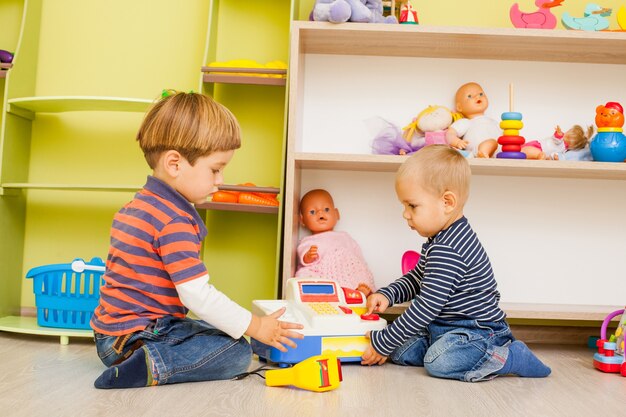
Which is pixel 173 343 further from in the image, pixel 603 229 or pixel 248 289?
pixel 603 229

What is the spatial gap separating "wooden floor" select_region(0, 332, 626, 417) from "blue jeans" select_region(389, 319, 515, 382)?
3cm

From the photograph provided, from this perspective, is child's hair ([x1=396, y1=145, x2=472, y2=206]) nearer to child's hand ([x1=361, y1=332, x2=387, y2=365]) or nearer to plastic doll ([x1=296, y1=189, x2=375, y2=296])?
child's hand ([x1=361, y1=332, x2=387, y2=365])

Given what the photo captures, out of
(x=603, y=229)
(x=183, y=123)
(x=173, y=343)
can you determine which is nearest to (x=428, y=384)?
(x=173, y=343)

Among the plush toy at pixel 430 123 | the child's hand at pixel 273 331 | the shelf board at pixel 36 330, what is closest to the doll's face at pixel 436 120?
the plush toy at pixel 430 123

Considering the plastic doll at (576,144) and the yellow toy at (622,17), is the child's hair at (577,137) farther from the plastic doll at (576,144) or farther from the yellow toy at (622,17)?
the yellow toy at (622,17)

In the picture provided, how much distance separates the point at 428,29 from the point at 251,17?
61 cm

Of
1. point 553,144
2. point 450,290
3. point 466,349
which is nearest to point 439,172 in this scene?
point 450,290

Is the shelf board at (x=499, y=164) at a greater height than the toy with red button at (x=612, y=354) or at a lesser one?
greater

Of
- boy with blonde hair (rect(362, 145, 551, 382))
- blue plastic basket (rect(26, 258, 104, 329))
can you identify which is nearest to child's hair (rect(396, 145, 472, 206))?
boy with blonde hair (rect(362, 145, 551, 382))

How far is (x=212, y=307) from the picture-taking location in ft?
4.45

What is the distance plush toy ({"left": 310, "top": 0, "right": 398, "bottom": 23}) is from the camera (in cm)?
194

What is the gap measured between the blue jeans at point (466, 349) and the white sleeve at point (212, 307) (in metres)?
0.43

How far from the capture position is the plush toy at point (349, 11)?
194 centimetres

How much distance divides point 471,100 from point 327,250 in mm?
633
